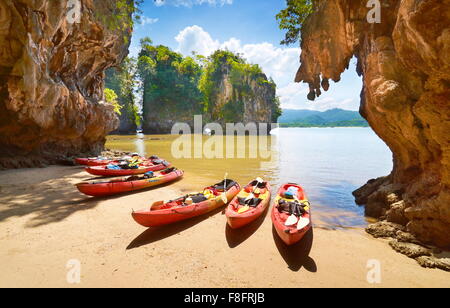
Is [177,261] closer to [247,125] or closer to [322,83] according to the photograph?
[322,83]

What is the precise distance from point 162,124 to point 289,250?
153 ft

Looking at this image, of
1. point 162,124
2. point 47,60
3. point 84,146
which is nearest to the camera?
point 47,60

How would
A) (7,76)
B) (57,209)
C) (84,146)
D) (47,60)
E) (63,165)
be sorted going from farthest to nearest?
(84,146)
(63,165)
(47,60)
(7,76)
(57,209)

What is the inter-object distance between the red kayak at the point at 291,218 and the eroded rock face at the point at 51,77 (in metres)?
9.80

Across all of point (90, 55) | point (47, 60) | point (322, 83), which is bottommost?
point (322, 83)

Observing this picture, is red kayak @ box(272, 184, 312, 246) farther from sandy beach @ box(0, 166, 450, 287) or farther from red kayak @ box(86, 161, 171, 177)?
red kayak @ box(86, 161, 171, 177)

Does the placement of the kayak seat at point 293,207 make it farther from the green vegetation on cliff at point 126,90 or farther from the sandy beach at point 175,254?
the green vegetation on cliff at point 126,90

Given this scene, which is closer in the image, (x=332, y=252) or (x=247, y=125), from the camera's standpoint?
(x=332, y=252)

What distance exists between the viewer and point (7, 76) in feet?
28.7

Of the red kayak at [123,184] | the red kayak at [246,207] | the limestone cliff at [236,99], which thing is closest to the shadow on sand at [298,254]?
the red kayak at [246,207]

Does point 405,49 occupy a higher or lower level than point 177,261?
higher

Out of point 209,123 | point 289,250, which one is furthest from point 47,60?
point 209,123

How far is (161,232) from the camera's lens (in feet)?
17.8

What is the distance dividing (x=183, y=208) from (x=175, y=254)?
4.79 feet
